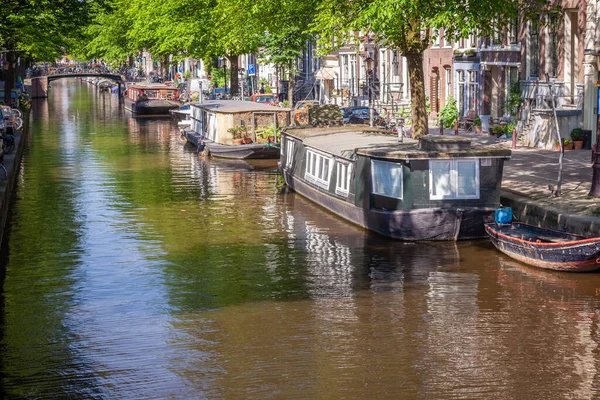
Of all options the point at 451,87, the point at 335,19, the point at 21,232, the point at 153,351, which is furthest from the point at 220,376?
the point at 451,87

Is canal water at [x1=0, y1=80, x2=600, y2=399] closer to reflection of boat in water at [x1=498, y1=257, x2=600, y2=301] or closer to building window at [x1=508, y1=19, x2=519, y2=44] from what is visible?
reflection of boat in water at [x1=498, y1=257, x2=600, y2=301]

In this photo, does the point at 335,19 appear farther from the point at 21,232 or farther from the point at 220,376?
the point at 220,376

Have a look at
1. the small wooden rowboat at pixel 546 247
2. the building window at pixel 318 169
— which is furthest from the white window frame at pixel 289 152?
the small wooden rowboat at pixel 546 247

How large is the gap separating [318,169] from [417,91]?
5689mm

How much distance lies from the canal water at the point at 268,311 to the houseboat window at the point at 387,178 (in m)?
1.32

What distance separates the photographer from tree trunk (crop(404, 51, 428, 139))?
37.7 m

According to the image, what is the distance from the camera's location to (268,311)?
2170cm

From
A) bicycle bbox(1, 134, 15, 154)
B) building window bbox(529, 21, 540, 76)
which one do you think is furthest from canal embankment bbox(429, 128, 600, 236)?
bicycle bbox(1, 134, 15, 154)

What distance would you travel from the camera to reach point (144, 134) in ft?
223

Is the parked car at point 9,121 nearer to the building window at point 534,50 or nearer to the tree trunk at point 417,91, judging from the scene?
the tree trunk at point 417,91

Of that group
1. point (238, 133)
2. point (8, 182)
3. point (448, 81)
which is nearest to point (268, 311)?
point (8, 182)

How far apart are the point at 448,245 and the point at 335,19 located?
35.6 feet

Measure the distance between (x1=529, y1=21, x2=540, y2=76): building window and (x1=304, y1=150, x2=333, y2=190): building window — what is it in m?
15.3

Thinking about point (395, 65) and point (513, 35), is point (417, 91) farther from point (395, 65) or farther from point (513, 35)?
point (395, 65)
